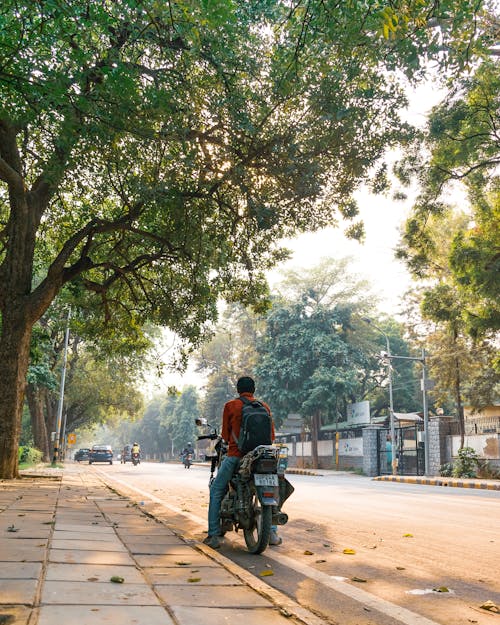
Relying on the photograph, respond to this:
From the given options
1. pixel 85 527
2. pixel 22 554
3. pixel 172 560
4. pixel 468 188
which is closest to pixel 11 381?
pixel 85 527

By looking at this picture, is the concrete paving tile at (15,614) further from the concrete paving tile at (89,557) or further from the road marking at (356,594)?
the road marking at (356,594)

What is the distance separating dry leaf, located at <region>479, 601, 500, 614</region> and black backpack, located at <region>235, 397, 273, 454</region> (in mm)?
2414

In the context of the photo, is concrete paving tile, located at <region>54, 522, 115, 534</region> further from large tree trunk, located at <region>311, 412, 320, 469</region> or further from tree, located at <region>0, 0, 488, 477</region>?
large tree trunk, located at <region>311, 412, 320, 469</region>

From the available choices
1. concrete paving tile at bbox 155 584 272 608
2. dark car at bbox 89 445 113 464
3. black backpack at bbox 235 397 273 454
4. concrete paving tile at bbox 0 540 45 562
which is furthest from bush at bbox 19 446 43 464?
concrete paving tile at bbox 155 584 272 608

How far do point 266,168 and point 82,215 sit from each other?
6443 millimetres

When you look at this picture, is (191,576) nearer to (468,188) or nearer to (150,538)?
(150,538)

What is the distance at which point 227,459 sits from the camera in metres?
6.30

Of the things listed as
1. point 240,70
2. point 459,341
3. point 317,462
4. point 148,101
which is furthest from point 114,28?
point 317,462

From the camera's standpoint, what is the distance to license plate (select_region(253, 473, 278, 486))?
19.1 feet

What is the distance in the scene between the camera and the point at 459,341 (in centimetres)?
3188

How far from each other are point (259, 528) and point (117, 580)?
211 cm

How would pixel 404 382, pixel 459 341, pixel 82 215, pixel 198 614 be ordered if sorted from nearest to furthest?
pixel 198 614 → pixel 82 215 → pixel 459 341 → pixel 404 382

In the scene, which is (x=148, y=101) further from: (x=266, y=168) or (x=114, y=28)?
(x=266, y=168)

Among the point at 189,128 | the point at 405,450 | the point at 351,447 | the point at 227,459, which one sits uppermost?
the point at 189,128
